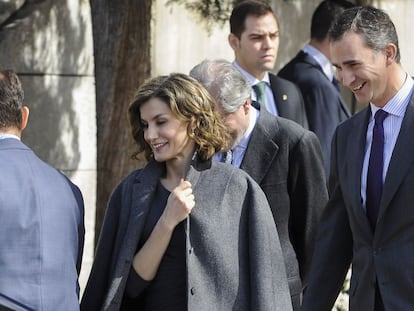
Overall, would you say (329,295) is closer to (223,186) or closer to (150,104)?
(223,186)

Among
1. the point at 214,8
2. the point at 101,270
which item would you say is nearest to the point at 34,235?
the point at 101,270

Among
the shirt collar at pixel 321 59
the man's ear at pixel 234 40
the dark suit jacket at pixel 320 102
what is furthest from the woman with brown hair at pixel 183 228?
the shirt collar at pixel 321 59

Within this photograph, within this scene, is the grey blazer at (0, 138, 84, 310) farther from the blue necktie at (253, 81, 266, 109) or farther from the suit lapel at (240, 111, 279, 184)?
the blue necktie at (253, 81, 266, 109)

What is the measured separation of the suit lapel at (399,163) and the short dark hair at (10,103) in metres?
1.39

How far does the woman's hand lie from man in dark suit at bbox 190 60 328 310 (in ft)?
2.51

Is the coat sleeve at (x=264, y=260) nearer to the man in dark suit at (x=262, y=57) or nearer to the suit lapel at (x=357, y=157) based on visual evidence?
the suit lapel at (x=357, y=157)

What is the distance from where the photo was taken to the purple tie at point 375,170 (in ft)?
14.2

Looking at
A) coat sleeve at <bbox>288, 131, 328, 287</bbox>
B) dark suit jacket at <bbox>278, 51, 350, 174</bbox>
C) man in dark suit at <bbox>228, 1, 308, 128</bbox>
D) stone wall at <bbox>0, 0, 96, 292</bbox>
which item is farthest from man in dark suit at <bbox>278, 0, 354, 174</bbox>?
coat sleeve at <bbox>288, 131, 328, 287</bbox>

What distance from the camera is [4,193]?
4.10m

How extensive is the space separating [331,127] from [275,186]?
224 cm

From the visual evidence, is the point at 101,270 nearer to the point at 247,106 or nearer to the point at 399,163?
the point at 247,106

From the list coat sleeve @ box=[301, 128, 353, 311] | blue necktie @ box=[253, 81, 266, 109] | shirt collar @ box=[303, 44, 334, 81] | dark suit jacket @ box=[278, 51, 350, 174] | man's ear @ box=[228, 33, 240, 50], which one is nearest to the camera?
coat sleeve @ box=[301, 128, 353, 311]

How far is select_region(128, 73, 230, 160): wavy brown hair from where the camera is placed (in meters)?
4.39

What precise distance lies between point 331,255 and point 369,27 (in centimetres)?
94
